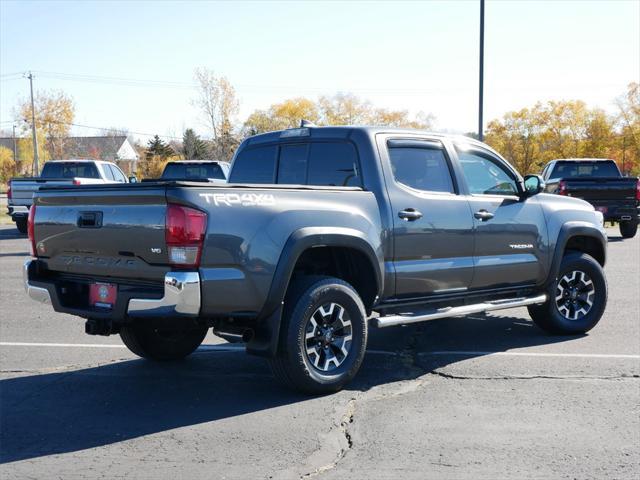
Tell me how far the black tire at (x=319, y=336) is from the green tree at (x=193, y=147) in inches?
2077

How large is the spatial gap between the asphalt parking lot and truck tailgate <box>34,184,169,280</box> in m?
0.98

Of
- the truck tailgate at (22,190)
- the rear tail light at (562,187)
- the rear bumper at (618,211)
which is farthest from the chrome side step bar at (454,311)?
the truck tailgate at (22,190)

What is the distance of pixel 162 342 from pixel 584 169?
56.0ft

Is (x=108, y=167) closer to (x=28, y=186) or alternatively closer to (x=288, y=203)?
(x=28, y=186)

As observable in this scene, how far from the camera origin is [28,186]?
733 inches

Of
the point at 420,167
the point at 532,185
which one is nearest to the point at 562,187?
the point at 532,185

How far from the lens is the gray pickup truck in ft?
16.3

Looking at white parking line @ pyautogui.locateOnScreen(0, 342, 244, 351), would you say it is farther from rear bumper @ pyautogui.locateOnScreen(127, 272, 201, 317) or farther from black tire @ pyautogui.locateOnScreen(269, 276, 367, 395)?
rear bumper @ pyautogui.locateOnScreen(127, 272, 201, 317)

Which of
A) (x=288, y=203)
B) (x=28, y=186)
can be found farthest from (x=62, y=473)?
(x=28, y=186)

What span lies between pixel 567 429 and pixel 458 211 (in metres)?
2.39

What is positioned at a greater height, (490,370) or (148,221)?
(148,221)

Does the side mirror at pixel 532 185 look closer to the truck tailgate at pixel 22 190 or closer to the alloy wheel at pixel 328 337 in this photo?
the alloy wheel at pixel 328 337

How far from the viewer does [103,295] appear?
5293mm

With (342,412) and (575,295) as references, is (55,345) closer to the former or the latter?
(342,412)
